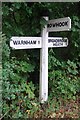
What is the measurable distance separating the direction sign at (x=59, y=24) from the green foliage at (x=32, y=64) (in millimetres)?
114

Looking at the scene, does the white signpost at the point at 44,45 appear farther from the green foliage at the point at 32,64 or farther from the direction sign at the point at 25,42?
the green foliage at the point at 32,64

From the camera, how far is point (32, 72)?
5.10m

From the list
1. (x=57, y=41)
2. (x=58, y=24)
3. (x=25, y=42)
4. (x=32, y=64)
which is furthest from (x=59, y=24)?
(x=32, y=64)

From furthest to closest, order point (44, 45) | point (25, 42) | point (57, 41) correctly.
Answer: point (57, 41)
point (44, 45)
point (25, 42)

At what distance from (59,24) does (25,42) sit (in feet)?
1.91

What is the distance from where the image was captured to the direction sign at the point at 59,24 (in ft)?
14.7

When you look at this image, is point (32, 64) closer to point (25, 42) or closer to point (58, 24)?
point (25, 42)

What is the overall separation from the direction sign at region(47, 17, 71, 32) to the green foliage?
114mm

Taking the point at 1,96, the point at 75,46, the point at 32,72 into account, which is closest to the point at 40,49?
the point at 32,72

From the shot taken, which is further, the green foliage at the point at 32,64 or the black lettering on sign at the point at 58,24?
the black lettering on sign at the point at 58,24

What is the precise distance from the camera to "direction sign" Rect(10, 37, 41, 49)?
176 inches

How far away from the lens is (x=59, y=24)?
182 inches

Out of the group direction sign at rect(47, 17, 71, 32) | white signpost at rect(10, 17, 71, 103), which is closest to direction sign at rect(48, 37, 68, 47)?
white signpost at rect(10, 17, 71, 103)

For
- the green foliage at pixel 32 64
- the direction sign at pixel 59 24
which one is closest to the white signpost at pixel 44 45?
the direction sign at pixel 59 24
